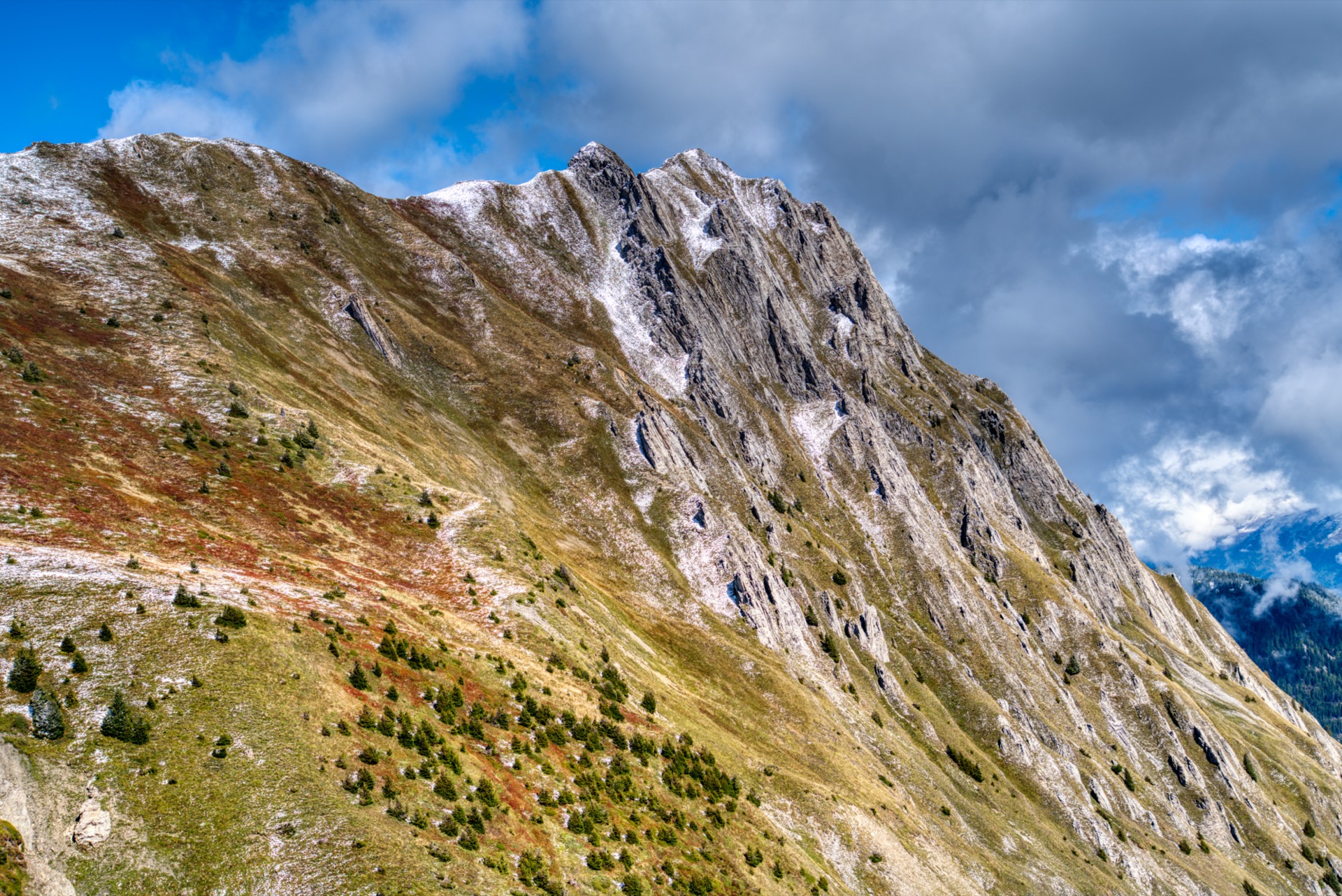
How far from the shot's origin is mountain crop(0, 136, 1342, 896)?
30422 mm

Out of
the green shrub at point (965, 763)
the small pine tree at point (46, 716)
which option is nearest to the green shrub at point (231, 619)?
the small pine tree at point (46, 716)

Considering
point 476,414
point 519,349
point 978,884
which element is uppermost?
point 519,349

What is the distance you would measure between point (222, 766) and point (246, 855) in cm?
452

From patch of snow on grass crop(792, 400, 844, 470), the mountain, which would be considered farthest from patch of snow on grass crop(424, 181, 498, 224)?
patch of snow on grass crop(792, 400, 844, 470)

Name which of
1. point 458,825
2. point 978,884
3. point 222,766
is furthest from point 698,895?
point 978,884

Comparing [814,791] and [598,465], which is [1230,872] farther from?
[598,465]

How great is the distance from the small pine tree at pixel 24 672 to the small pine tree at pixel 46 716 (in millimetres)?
393

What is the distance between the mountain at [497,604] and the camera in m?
30.4

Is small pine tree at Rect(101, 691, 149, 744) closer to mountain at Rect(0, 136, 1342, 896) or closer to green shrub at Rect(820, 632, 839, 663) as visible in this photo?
mountain at Rect(0, 136, 1342, 896)

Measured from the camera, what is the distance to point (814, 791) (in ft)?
219

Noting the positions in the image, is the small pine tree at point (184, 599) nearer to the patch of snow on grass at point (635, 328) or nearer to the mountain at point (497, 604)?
the mountain at point (497, 604)

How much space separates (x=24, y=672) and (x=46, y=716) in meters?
2.58

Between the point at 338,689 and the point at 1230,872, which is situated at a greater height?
the point at 1230,872

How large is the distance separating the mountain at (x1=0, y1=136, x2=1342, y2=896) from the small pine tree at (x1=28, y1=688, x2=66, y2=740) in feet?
0.40
